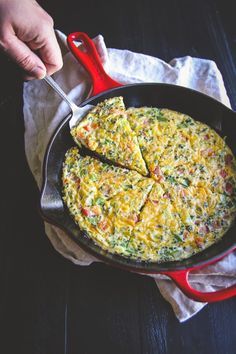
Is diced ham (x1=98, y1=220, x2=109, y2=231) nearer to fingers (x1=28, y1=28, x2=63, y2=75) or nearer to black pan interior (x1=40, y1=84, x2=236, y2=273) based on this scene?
black pan interior (x1=40, y1=84, x2=236, y2=273)

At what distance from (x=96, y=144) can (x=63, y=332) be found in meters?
1.27

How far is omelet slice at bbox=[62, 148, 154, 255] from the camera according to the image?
2551mm

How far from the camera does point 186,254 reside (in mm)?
2477

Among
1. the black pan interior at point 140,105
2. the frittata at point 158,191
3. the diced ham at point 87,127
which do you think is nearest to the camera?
the black pan interior at point 140,105

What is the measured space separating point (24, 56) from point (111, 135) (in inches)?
30.9

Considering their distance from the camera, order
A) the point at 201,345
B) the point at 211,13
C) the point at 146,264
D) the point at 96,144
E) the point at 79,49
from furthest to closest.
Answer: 1. the point at 211,13
2. the point at 79,49
3. the point at 96,144
4. the point at 201,345
5. the point at 146,264

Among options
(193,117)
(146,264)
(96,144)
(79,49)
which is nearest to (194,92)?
(193,117)

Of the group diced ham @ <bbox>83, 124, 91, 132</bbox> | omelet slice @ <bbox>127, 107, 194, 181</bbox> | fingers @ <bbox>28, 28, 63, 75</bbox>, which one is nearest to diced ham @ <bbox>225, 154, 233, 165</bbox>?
omelet slice @ <bbox>127, 107, 194, 181</bbox>

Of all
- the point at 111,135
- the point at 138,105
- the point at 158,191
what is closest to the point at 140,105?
the point at 138,105

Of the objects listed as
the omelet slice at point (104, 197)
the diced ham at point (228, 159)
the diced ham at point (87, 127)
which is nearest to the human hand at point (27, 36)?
the diced ham at point (87, 127)

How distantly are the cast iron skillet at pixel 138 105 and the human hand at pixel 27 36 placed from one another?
0.41 meters

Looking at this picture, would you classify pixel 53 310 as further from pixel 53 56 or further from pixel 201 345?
pixel 53 56

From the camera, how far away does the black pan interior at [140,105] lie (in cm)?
240

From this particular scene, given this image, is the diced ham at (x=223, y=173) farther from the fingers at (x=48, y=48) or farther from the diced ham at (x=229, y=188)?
the fingers at (x=48, y=48)
